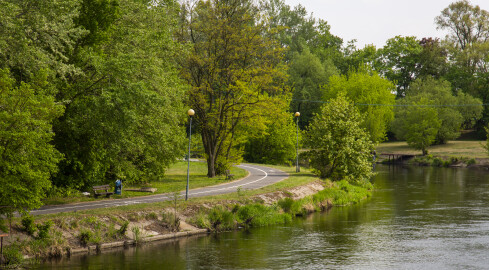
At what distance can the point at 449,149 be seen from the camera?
83.7m

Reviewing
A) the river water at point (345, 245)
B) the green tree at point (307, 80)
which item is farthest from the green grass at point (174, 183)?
the green tree at point (307, 80)

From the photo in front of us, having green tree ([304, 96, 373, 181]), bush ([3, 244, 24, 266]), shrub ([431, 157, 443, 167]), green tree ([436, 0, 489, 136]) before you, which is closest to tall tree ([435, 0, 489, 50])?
green tree ([436, 0, 489, 136])

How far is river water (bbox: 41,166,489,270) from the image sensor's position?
2038 cm

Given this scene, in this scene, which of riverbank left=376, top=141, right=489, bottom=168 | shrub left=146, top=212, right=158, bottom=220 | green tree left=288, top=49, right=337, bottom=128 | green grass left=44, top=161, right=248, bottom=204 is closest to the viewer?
shrub left=146, top=212, right=158, bottom=220

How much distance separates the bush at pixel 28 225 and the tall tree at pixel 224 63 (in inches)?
839

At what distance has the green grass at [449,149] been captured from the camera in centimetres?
7738

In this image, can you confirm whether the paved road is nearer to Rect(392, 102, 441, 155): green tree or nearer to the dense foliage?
the dense foliage

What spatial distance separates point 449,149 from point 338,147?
48.6m

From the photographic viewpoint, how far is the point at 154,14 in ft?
111

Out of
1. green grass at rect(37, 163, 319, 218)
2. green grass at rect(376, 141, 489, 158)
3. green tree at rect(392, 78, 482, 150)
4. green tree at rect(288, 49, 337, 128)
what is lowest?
green grass at rect(37, 163, 319, 218)

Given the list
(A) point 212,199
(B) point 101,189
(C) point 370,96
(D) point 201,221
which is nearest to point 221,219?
(D) point 201,221

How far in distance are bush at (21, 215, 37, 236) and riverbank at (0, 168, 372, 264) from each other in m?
0.04

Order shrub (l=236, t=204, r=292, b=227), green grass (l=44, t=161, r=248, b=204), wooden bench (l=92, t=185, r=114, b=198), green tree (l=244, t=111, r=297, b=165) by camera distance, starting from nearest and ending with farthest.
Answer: green grass (l=44, t=161, r=248, b=204), shrub (l=236, t=204, r=292, b=227), wooden bench (l=92, t=185, r=114, b=198), green tree (l=244, t=111, r=297, b=165)

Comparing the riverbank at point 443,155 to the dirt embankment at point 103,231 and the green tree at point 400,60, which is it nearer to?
the green tree at point 400,60
